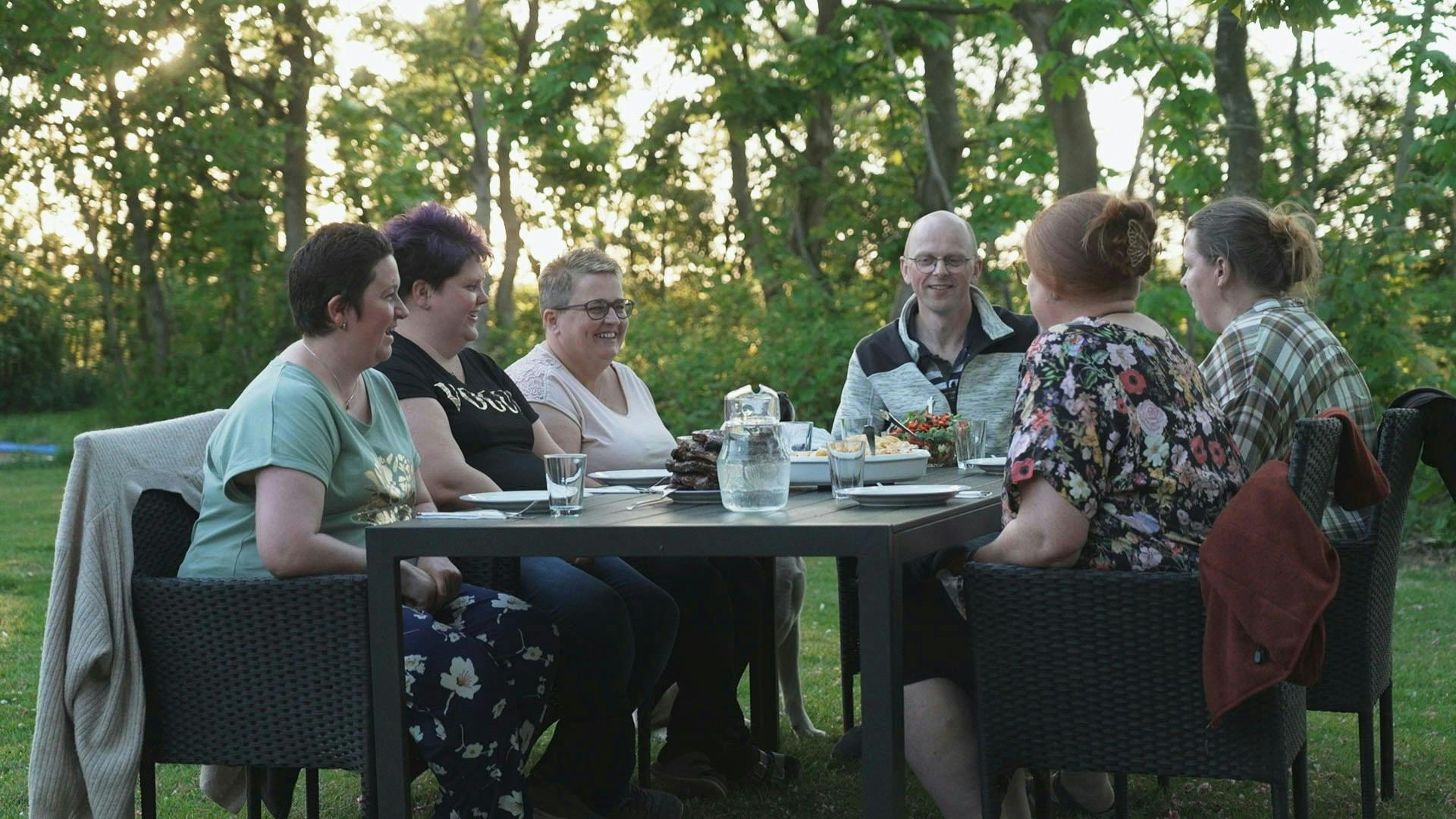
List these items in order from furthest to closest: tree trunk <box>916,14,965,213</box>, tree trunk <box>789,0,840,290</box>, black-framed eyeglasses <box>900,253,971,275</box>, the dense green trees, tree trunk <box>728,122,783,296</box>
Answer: tree trunk <box>789,0,840,290</box> → tree trunk <box>728,122,783,296</box> → tree trunk <box>916,14,965,213</box> → the dense green trees → black-framed eyeglasses <box>900,253,971,275</box>

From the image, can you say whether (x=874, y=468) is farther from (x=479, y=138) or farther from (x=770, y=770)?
(x=479, y=138)

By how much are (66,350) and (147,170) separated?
8405 millimetres

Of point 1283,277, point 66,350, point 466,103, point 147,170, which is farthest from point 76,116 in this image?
point 1283,277

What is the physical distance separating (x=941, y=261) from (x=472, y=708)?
229 centimetres

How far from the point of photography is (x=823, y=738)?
4184mm

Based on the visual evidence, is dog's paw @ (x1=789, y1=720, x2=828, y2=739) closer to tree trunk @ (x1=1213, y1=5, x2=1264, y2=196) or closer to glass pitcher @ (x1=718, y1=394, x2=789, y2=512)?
glass pitcher @ (x1=718, y1=394, x2=789, y2=512)

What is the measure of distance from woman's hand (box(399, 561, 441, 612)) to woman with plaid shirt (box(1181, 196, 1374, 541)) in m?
1.72

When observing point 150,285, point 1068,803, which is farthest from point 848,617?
point 150,285

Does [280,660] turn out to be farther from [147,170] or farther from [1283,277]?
[147,170]

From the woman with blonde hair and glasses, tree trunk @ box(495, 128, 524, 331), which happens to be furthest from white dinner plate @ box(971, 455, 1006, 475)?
tree trunk @ box(495, 128, 524, 331)

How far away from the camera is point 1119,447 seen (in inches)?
91.8

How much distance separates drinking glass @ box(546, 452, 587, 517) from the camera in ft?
8.23

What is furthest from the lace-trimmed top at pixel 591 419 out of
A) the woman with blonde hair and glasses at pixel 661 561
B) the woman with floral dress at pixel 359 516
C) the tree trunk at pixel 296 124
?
the tree trunk at pixel 296 124

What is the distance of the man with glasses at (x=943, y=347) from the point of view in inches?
172
